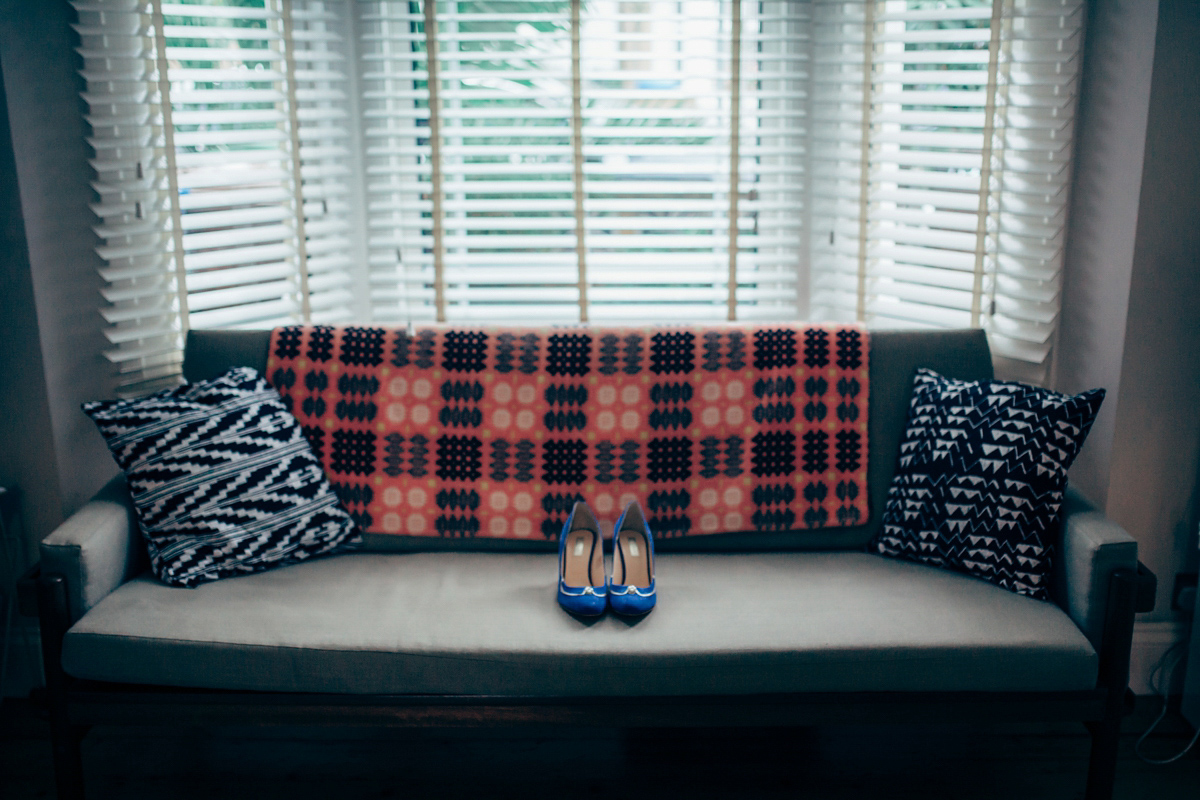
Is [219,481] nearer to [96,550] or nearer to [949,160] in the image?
[96,550]

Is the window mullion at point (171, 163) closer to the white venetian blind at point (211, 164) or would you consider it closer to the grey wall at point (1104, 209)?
the white venetian blind at point (211, 164)

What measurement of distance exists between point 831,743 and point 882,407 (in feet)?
2.64

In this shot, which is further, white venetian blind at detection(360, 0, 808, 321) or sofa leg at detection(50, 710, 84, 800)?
white venetian blind at detection(360, 0, 808, 321)

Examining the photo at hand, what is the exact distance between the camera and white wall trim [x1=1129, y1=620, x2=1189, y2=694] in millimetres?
2242

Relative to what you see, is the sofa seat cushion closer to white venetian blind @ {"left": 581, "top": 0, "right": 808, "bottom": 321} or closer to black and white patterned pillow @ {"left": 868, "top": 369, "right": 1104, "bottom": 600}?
black and white patterned pillow @ {"left": 868, "top": 369, "right": 1104, "bottom": 600}

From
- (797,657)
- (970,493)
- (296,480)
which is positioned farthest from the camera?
(296,480)

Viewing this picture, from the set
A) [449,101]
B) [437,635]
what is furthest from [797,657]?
[449,101]

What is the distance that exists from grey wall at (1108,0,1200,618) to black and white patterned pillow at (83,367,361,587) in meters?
1.95

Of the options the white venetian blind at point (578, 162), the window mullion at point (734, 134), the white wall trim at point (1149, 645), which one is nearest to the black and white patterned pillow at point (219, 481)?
the white venetian blind at point (578, 162)

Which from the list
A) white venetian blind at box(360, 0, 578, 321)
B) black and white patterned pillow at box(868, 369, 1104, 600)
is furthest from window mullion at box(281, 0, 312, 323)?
black and white patterned pillow at box(868, 369, 1104, 600)

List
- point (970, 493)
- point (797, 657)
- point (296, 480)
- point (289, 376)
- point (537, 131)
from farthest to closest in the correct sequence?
point (537, 131) < point (289, 376) < point (296, 480) < point (970, 493) < point (797, 657)

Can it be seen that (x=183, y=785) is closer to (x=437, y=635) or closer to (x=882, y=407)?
(x=437, y=635)

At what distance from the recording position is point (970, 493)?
1.87m

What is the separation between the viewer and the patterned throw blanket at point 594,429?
209cm
